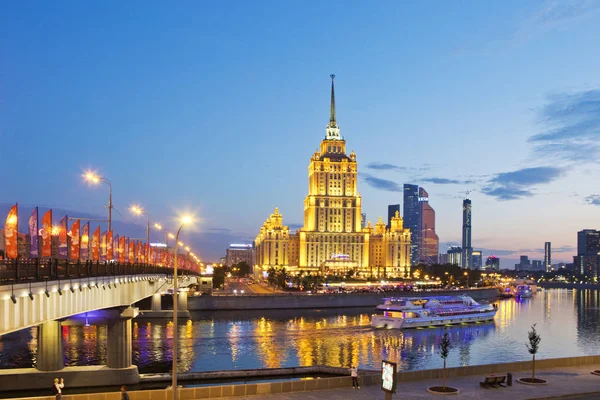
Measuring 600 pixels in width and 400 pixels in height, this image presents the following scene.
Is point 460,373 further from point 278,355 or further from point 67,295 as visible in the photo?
point 278,355

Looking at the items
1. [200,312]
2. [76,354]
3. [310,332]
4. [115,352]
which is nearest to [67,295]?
[115,352]

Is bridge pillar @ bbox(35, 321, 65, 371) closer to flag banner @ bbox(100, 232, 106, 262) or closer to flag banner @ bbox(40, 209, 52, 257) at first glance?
flag banner @ bbox(100, 232, 106, 262)

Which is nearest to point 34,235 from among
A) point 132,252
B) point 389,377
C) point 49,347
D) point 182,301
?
point 49,347

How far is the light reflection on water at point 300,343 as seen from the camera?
→ 2559 inches

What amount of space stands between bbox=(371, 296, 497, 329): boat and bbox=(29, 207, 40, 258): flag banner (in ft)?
234

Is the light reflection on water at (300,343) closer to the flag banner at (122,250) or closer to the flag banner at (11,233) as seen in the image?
the flag banner at (122,250)

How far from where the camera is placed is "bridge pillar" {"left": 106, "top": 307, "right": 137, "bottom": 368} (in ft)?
157

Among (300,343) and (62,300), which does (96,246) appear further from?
(300,343)

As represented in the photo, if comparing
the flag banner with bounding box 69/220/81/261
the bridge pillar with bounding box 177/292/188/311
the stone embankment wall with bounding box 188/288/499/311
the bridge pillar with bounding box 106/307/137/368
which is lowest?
the stone embankment wall with bounding box 188/288/499/311

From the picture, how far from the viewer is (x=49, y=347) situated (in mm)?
43844

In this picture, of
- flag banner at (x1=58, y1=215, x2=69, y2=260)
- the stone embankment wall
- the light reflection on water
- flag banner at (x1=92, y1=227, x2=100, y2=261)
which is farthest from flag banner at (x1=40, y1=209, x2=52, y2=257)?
the stone embankment wall

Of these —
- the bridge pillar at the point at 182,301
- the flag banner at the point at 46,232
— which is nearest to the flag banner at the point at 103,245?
the flag banner at the point at 46,232

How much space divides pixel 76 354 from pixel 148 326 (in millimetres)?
29588

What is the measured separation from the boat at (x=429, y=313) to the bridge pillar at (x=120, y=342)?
55747 millimetres
